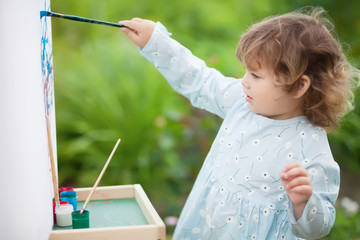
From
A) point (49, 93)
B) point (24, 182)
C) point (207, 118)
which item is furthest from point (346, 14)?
point (24, 182)

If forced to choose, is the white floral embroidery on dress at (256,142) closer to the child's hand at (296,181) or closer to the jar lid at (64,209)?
the child's hand at (296,181)

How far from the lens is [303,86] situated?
141cm

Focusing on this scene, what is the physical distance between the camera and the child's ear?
1399 millimetres

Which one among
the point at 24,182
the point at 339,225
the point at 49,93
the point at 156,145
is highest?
the point at 49,93

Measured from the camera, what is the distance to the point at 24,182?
1041 millimetres

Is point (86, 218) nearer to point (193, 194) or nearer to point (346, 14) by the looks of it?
point (193, 194)

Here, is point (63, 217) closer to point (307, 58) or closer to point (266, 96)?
point (266, 96)

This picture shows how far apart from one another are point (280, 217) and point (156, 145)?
7.02 ft

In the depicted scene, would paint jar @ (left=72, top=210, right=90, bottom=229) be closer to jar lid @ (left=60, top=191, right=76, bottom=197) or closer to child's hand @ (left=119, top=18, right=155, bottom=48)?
jar lid @ (left=60, top=191, right=76, bottom=197)

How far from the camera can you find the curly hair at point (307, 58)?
1387 millimetres

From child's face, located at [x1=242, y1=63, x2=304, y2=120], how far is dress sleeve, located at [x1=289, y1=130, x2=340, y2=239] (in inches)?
4.7

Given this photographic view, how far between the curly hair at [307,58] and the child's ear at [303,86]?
0.03ft

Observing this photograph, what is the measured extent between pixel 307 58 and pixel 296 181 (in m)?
0.37

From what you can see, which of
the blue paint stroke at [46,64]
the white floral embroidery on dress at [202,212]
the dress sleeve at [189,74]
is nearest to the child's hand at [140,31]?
the dress sleeve at [189,74]
